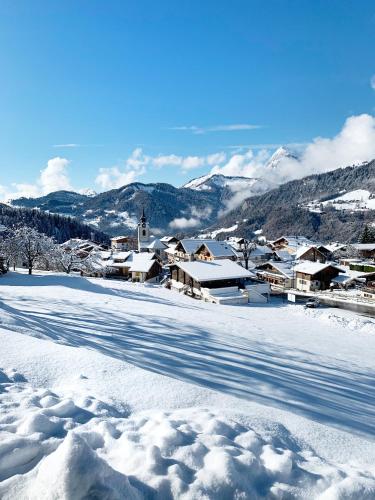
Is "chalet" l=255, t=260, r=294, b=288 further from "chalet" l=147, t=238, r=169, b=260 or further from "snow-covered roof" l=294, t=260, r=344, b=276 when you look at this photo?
"chalet" l=147, t=238, r=169, b=260

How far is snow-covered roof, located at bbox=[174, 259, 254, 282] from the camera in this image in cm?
3638

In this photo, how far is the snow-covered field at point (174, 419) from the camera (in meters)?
3.77

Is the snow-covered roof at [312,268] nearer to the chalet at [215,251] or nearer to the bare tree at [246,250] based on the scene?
the bare tree at [246,250]

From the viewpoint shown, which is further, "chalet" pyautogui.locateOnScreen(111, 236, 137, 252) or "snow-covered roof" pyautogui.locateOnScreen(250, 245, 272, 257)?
"chalet" pyautogui.locateOnScreen(111, 236, 137, 252)

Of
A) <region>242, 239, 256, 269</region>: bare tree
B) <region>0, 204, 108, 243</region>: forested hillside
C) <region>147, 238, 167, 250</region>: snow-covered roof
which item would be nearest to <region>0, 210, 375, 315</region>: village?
<region>242, 239, 256, 269</region>: bare tree

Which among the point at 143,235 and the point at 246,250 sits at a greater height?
the point at 143,235

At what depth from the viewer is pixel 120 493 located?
345 centimetres

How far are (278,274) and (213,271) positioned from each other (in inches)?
1021

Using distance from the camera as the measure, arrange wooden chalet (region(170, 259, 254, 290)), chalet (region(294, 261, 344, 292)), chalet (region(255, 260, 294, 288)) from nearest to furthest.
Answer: wooden chalet (region(170, 259, 254, 290)) < chalet (region(294, 261, 344, 292)) < chalet (region(255, 260, 294, 288))

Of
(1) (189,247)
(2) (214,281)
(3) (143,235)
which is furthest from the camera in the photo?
(3) (143,235)

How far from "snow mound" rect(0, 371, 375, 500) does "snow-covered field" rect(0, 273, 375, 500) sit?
0.05 feet

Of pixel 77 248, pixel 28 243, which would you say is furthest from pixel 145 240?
pixel 28 243

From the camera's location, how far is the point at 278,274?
59.3m

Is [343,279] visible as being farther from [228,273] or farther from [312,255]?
[312,255]
